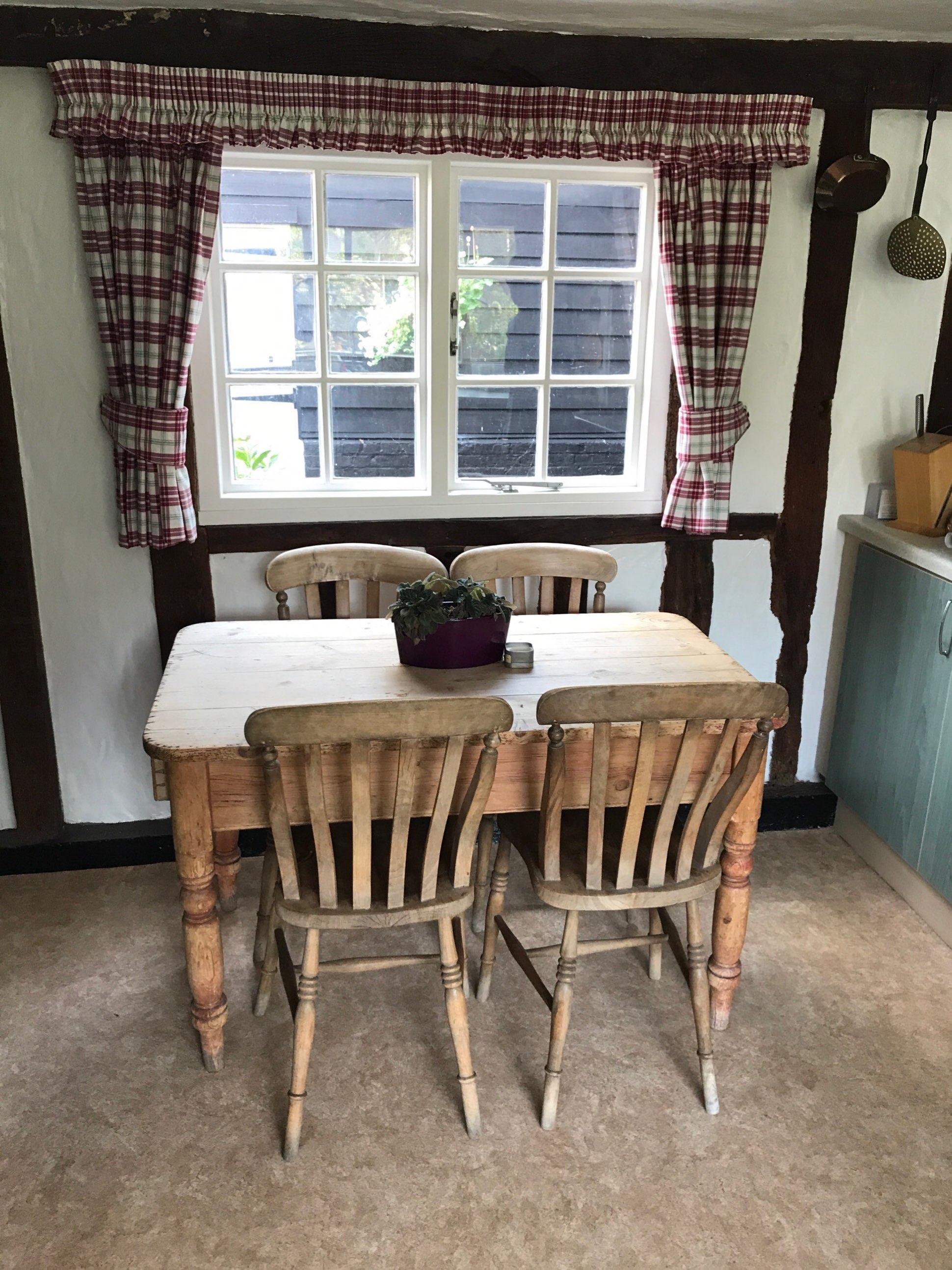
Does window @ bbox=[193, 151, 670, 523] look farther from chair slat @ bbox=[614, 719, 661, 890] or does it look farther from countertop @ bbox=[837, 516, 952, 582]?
chair slat @ bbox=[614, 719, 661, 890]

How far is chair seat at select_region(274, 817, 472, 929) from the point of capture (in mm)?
1993

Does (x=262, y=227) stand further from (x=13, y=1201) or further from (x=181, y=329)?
(x=13, y=1201)

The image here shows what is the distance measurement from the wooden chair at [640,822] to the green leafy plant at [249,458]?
1.36 meters

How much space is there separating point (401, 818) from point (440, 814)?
2.8 inches

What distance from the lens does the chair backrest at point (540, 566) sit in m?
2.90

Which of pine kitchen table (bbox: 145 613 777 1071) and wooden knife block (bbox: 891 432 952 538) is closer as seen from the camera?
pine kitchen table (bbox: 145 613 777 1071)

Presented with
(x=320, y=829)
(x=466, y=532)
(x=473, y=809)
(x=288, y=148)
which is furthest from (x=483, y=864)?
(x=288, y=148)

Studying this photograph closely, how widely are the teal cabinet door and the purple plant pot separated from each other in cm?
125

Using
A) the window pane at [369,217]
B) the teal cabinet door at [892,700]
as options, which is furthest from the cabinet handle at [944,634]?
the window pane at [369,217]

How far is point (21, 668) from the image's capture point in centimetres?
296

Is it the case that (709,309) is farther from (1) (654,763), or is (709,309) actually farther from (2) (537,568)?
(1) (654,763)

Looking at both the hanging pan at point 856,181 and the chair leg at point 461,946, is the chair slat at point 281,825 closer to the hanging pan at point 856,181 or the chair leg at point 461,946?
the chair leg at point 461,946

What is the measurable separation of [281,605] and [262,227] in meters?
1.06

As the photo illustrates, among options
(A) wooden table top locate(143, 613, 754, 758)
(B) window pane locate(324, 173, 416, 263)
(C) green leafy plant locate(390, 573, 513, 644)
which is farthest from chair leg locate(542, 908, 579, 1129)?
(B) window pane locate(324, 173, 416, 263)
